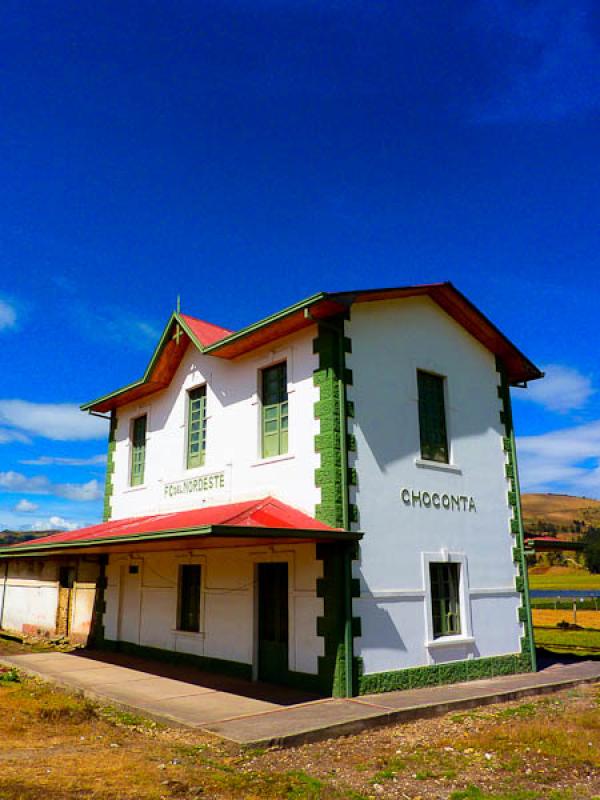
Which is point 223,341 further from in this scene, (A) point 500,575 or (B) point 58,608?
(B) point 58,608

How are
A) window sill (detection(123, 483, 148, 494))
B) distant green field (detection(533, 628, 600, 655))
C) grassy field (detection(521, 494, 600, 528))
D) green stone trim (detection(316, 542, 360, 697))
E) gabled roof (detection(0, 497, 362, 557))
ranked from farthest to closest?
grassy field (detection(521, 494, 600, 528)) → distant green field (detection(533, 628, 600, 655)) → window sill (detection(123, 483, 148, 494)) → green stone trim (detection(316, 542, 360, 697)) → gabled roof (detection(0, 497, 362, 557))

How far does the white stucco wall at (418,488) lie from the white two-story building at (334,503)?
35mm

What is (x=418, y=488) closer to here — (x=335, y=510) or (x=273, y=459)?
(x=335, y=510)

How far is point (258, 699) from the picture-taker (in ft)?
32.6

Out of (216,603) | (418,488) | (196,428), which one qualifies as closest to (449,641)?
(418,488)

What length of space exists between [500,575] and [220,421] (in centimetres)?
648

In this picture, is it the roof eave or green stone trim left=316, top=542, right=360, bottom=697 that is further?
green stone trim left=316, top=542, right=360, bottom=697

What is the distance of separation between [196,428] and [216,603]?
3855 millimetres

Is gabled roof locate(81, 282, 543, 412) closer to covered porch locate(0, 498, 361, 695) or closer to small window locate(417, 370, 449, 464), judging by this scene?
small window locate(417, 370, 449, 464)

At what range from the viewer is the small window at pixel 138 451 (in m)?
16.5

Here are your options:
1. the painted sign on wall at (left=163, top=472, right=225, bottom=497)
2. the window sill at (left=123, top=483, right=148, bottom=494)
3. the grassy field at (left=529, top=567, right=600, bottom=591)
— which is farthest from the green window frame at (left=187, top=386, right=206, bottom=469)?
the grassy field at (left=529, top=567, right=600, bottom=591)

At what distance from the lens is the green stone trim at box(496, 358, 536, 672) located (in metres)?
13.5

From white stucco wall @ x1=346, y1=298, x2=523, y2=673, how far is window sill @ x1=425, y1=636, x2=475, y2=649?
4cm

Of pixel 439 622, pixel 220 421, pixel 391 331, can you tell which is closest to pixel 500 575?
pixel 439 622
